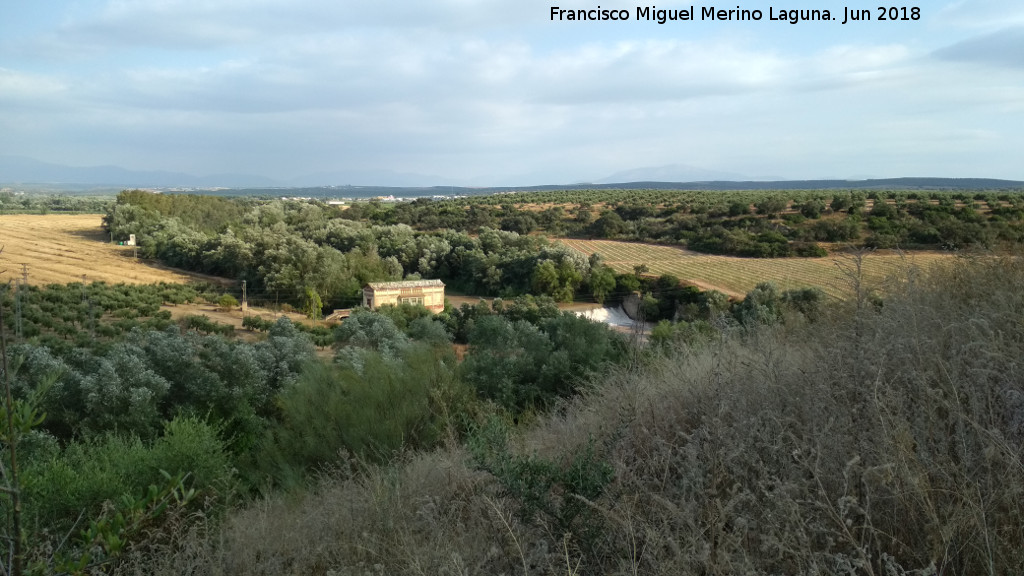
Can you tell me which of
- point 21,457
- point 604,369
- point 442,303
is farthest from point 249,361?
point 442,303

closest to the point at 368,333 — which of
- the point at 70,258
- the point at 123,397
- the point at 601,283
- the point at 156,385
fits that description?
the point at 156,385

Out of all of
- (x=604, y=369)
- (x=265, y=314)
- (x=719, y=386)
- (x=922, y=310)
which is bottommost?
(x=265, y=314)

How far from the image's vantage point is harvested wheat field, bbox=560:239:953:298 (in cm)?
555

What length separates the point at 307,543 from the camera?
10.8ft

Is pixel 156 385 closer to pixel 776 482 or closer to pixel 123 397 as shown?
pixel 123 397

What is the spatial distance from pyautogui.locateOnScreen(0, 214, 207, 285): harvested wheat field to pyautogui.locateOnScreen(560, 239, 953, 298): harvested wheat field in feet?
81.8

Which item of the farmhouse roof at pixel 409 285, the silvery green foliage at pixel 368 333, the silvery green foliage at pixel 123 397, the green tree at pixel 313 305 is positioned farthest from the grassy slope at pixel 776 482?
the green tree at pixel 313 305

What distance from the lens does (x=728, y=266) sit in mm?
24359

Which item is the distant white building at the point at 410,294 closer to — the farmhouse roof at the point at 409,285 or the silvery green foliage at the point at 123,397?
the farmhouse roof at the point at 409,285

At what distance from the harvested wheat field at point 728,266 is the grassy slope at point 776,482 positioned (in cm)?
101

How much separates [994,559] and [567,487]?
4.95ft

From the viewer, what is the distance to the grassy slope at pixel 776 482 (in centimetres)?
219

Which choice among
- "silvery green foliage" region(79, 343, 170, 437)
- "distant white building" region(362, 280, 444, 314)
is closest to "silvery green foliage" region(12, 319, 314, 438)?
"silvery green foliage" region(79, 343, 170, 437)

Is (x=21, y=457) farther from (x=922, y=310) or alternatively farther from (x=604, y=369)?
(x=922, y=310)
